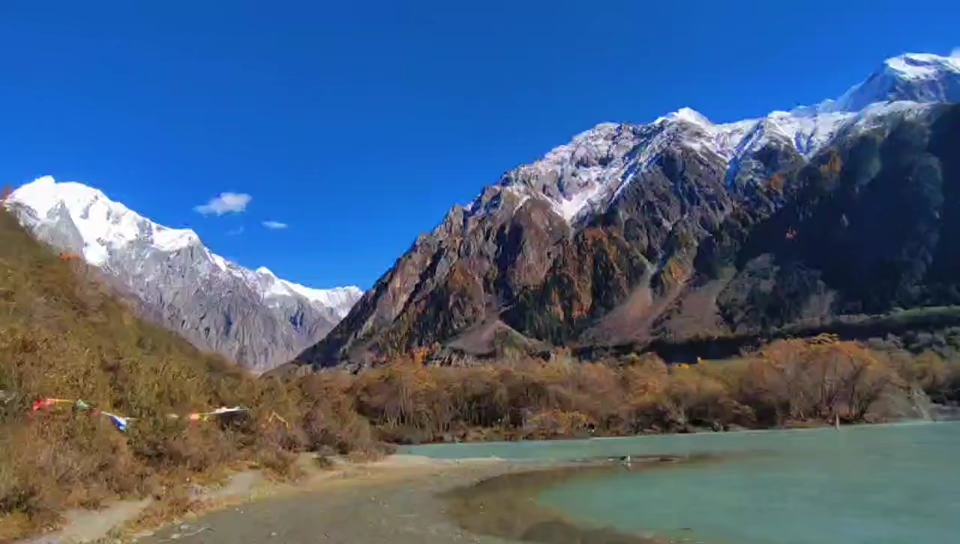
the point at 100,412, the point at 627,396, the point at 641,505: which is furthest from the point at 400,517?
the point at 627,396

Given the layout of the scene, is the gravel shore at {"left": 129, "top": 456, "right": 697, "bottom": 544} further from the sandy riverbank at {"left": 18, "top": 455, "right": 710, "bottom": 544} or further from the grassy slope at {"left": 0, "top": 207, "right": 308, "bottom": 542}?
the grassy slope at {"left": 0, "top": 207, "right": 308, "bottom": 542}

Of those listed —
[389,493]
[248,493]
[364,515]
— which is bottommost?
[389,493]

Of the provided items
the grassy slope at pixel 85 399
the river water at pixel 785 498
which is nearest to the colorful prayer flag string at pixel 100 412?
the grassy slope at pixel 85 399

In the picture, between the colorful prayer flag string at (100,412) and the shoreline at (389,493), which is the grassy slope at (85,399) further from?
the shoreline at (389,493)

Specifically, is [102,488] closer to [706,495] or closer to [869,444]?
[706,495]

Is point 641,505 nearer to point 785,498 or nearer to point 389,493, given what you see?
point 785,498

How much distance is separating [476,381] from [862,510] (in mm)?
100254

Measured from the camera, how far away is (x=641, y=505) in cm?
3039

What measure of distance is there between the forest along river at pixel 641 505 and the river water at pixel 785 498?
6cm

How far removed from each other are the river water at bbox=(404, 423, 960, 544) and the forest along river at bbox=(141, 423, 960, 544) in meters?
0.06

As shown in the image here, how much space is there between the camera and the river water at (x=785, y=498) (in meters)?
22.7

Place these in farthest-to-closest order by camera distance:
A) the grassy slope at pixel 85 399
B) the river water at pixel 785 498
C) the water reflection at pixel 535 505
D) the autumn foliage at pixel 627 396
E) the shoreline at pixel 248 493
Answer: the autumn foliage at pixel 627 396, the water reflection at pixel 535 505, the river water at pixel 785 498, the shoreline at pixel 248 493, the grassy slope at pixel 85 399

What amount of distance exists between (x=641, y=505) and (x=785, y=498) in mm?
5576

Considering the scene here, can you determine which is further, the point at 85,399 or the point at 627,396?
the point at 627,396
